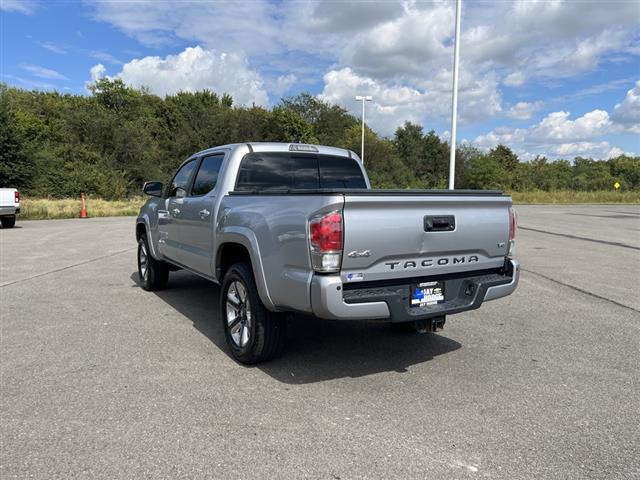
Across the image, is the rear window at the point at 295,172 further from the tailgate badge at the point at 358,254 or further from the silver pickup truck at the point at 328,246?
the tailgate badge at the point at 358,254

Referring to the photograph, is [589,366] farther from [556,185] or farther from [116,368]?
[556,185]

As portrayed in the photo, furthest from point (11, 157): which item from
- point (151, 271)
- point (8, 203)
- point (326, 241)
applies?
point (326, 241)

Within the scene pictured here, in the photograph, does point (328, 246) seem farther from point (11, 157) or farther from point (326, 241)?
point (11, 157)

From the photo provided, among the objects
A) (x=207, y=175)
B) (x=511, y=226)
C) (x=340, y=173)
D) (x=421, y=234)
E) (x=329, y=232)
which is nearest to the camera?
(x=329, y=232)

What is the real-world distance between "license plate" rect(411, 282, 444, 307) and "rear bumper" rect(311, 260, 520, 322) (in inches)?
1.6

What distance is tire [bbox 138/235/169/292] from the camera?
23.9 ft

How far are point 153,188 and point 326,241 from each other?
4.12 metres

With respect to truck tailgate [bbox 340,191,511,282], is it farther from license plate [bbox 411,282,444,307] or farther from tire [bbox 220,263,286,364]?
tire [bbox 220,263,286,364]

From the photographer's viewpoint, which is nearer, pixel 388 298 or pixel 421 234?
pixel 388 298

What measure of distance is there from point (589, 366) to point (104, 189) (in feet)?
136

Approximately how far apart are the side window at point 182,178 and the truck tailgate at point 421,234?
10.7 ft

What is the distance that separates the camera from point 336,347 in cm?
490

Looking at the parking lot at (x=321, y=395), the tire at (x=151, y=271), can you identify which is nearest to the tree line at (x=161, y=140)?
the tire at (x=151, y=271)

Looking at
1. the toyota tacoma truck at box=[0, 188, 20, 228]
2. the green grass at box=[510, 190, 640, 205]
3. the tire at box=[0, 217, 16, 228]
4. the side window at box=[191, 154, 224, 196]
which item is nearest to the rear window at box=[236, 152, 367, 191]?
the side window at box=[191, 154, 224, 196]
